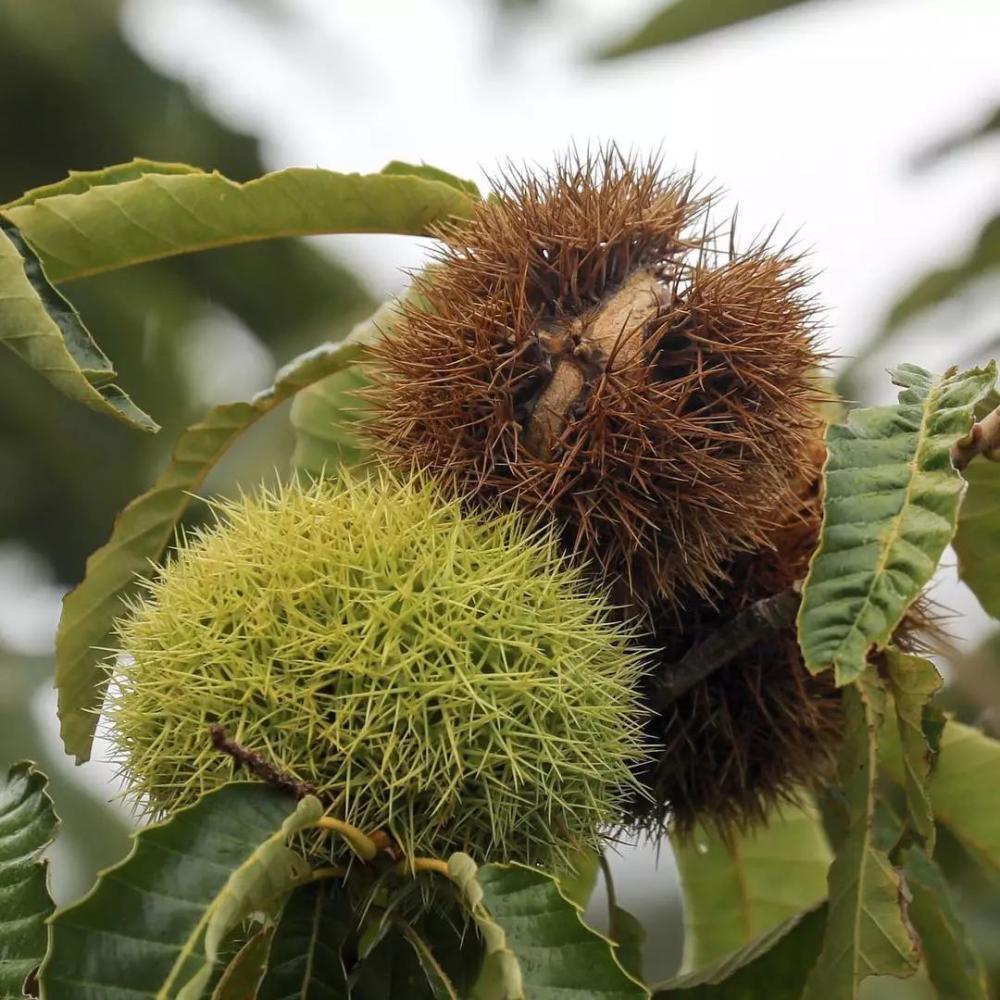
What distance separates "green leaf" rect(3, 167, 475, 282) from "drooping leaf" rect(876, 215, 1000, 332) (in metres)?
1.03

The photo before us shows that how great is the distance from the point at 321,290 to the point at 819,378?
A: 10.1ft

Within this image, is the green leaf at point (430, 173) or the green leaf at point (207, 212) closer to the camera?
the green leaf at point (207, 212)

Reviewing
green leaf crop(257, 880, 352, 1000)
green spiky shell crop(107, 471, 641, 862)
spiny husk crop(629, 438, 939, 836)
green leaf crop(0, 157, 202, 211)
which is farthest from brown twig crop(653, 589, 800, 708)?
green leaf crop(0, 157, 202, 211)

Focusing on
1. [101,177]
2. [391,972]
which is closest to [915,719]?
[391,972]

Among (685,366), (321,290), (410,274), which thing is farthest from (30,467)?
(685,366)

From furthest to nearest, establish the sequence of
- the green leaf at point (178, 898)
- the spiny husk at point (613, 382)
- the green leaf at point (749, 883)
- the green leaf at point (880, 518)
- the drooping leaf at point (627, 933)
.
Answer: the green leaf at point (749, 883)
the drooping leaf at point (627, 933)
the spiny husk at point (613, 382)
the green leaf at point (880, 518)
the green leaf at point (178, 898)

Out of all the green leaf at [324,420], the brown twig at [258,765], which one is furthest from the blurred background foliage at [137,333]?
the brown twig at [258,765]

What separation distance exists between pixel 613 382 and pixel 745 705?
15.0 inches

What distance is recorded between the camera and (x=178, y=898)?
0.80 m

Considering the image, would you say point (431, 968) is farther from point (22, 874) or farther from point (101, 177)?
point (101, 177)

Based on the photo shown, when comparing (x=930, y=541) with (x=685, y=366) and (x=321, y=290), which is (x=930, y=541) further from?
(x=321, y=290)

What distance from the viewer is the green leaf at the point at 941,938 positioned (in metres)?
1.33

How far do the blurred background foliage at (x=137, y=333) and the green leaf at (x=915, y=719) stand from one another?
0.78m

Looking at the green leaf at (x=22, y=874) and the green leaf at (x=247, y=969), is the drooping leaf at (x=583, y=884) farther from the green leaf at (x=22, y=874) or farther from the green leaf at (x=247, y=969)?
the green leaf at (x=22, y=874)
